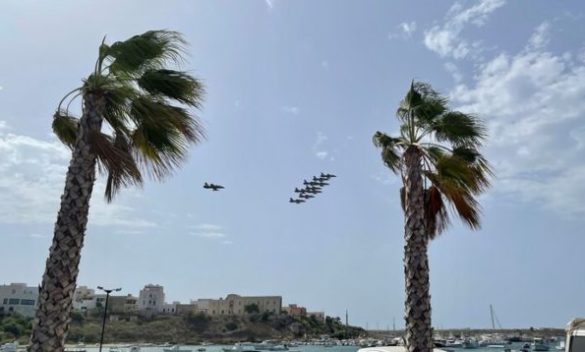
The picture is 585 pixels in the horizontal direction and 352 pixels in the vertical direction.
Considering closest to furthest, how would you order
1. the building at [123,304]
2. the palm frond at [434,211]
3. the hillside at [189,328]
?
the palm frond at [434,211] < the hillside at [189,328] < the building at [123,304]

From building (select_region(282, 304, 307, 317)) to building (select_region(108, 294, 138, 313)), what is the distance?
51585 millimetres

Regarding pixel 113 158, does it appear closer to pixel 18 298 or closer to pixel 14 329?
pixel 14 329

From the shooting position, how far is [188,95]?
8.73 meters

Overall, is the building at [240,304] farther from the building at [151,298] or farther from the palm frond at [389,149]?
the palm frond at [389,149]

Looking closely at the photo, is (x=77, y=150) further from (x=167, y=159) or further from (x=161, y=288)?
(x=161, y=288)

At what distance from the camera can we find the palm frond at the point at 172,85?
867cm

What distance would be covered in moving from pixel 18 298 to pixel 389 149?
14303 centimetres

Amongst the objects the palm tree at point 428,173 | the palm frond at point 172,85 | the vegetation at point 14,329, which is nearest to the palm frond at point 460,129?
the palm tree at point 428,173

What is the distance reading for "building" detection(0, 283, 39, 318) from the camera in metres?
127

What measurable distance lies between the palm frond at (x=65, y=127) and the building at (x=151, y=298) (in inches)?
5971

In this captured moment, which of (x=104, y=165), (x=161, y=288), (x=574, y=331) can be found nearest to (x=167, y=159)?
(x=104, y=165)

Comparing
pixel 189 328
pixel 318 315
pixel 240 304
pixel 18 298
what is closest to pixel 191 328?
pixel 189 328

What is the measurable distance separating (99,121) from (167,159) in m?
1.33

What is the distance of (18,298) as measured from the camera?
130 meters
